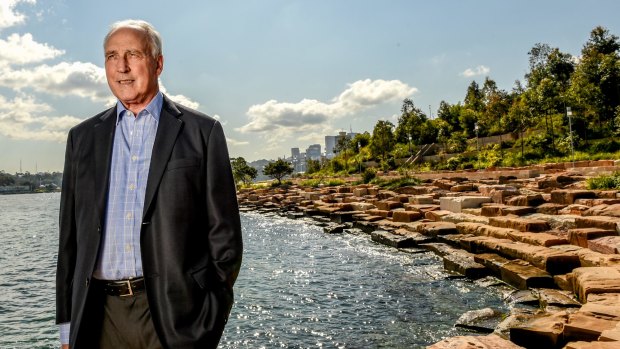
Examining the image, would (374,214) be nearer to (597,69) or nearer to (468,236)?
(468,236)

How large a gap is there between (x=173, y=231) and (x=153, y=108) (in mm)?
612

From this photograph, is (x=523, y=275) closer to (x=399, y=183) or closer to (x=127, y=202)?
(x=127, y=202)

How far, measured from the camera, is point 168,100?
2.21 m

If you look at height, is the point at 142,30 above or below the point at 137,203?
above

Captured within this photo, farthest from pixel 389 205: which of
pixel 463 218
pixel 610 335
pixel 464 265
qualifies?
pixel 610 335

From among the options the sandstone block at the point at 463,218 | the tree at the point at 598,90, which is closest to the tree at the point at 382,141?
the tree at the point at 598,90

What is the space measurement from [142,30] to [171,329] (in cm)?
133

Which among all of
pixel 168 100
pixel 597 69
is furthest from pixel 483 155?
pixel 168 100

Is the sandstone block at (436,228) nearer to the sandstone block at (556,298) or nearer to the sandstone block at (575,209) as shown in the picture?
the sandstone block at (575,209)

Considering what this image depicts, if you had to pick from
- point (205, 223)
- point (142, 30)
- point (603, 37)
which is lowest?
point (205, 223)

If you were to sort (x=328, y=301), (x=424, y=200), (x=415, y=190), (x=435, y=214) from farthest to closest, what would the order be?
(x=415, y=190)
(x=424, y=200)
(x=435, y=214)
(x=328, y=301)

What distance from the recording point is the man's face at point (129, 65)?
2.08m

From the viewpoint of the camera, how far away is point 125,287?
1979mm

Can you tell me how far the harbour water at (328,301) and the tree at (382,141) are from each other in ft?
134
